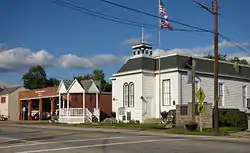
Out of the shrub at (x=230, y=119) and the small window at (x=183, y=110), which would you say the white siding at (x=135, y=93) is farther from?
the shrub at (x=230, y=119)

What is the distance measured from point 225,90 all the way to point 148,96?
9.49 metres

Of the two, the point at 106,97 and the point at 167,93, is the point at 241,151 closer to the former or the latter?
the point at 167,93

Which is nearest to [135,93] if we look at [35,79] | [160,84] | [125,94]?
[125,94]

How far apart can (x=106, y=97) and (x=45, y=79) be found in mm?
64258

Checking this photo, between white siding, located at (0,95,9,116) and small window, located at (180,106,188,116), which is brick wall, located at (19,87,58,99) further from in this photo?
small window, located at (180,106,188,116)

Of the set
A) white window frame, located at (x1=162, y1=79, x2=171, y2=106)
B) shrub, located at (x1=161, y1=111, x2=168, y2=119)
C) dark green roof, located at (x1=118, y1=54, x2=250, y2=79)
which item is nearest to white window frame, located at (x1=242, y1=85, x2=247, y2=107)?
dark green roof, located at (x1=118, y1=54, x2=250, y2=79)

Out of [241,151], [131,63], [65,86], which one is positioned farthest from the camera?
[65,86]

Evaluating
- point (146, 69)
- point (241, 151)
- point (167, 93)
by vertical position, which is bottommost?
point (241, 151)

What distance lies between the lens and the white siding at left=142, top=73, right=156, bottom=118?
139 ft

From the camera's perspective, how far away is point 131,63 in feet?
149

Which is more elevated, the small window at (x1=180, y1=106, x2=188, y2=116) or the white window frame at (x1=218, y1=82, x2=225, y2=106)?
the white window frame at (x1=218, y1=82, x2=225, y2=106)

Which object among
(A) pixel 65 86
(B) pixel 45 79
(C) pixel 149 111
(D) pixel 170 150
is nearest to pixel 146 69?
(C) pixel 149 111

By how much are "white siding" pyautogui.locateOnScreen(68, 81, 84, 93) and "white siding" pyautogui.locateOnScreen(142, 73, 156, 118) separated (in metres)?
11.0

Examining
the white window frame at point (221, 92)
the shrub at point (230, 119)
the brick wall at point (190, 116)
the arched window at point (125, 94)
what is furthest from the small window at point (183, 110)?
the white window frame at point (221, 92)
